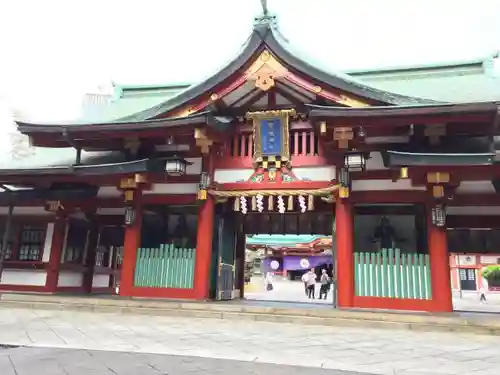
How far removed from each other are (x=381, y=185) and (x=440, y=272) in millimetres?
2764

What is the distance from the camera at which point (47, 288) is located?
1482cm

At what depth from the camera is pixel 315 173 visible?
1254 cm

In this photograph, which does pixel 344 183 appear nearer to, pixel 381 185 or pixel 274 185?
pixel 381 185

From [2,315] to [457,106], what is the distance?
466 inches

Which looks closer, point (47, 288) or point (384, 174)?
point (384, 174)

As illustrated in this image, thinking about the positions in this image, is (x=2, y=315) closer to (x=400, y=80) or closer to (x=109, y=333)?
(x=109, y=333)

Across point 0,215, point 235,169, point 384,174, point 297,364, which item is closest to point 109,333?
point 297,364

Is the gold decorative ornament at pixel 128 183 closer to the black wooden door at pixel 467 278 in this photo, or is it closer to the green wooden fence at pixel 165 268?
the green wooden fence at pixel 165 268

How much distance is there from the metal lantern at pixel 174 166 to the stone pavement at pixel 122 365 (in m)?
7.35

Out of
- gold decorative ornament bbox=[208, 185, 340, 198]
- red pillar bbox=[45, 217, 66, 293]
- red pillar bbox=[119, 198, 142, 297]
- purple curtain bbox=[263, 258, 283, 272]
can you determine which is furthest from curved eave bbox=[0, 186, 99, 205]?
purple curtain bbox=[263, 258, 283, 272]

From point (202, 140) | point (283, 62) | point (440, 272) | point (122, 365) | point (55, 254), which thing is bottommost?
point (122, 365)

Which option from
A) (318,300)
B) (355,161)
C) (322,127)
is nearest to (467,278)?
(318,300)

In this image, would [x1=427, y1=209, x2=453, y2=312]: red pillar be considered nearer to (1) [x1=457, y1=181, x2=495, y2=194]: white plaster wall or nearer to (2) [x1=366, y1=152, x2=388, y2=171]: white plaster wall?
(1) [x1=457, y1=181, x2=495, y2=194]: white plaster wall

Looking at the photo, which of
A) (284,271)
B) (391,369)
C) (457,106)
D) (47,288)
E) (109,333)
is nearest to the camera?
(391,369)
